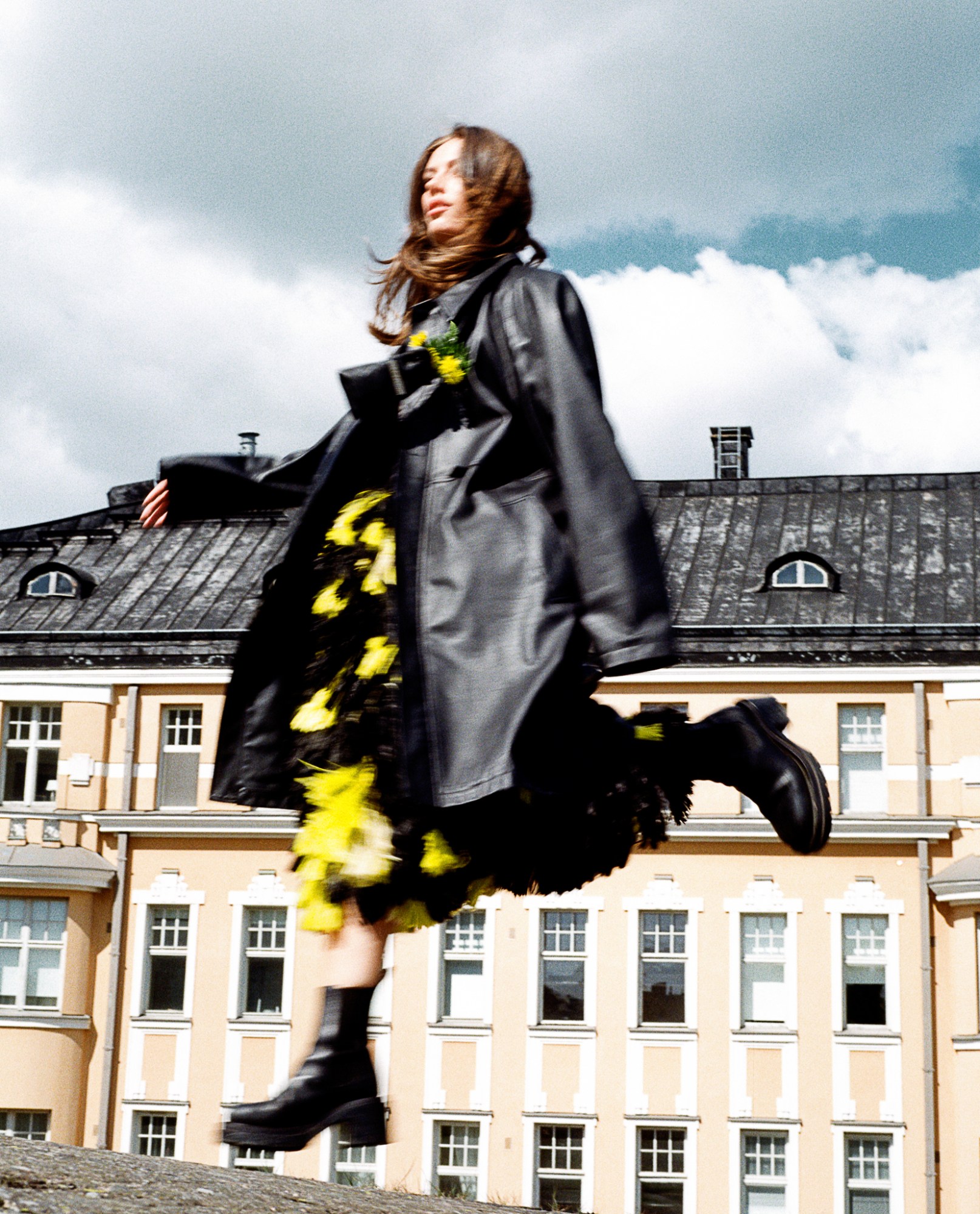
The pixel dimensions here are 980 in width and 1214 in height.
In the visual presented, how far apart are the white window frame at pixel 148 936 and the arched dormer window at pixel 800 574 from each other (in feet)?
36.6

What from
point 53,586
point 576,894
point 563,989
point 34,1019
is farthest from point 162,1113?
point 53,586

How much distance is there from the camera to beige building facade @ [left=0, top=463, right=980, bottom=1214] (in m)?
29.8

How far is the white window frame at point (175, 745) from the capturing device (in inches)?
1298

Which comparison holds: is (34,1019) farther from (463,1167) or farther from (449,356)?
(449,356)

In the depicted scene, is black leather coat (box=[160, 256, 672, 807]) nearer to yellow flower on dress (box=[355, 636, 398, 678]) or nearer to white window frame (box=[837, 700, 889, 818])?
yellow flower on dress (box=[355, 636, 398, 678])

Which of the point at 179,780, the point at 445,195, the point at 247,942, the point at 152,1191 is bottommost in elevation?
the point at 152,1191

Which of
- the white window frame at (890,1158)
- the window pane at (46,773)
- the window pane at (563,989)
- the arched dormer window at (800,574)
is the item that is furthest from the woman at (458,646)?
the window pane at (46,773)

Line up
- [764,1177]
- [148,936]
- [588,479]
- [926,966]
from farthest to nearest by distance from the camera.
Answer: [148,936] → [764,1177] → [926,966] → [588,479]

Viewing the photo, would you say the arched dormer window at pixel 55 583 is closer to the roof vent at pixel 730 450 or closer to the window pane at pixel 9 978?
the window pane at pixel 9 978

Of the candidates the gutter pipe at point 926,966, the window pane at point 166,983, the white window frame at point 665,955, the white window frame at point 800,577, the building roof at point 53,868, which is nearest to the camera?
the gutter pipe at point 926,966

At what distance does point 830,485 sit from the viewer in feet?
115

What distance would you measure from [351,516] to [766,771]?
45.7 inches

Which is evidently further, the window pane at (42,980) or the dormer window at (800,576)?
the dormer window at (800,576)

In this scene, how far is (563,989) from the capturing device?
3106cm
